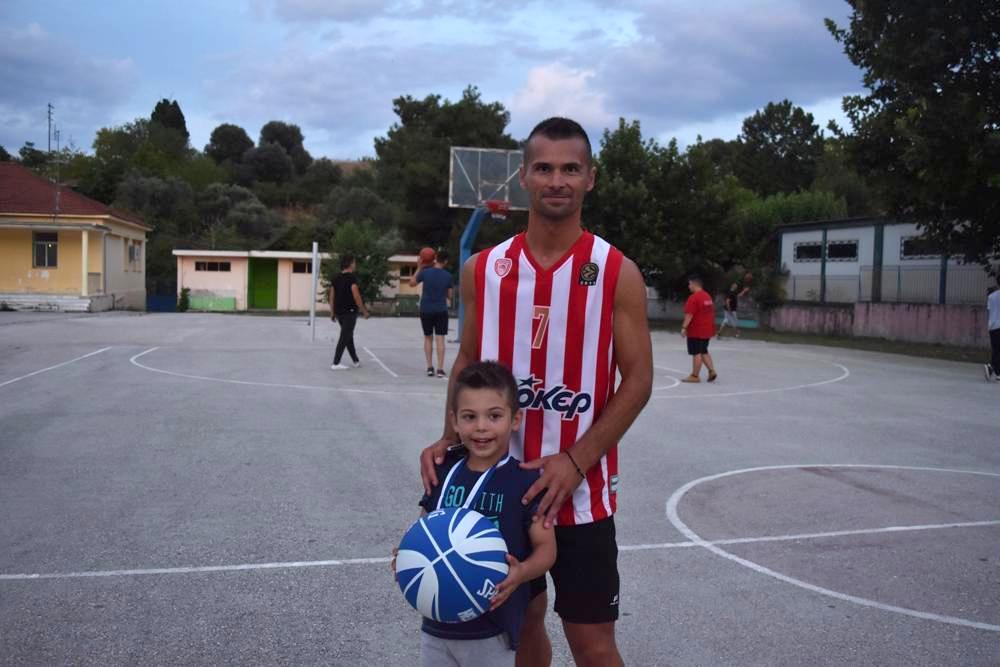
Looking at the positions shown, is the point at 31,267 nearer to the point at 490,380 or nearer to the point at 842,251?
the point at 842,251

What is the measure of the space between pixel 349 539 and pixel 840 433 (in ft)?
22.3

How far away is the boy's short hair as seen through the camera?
281 centimetres

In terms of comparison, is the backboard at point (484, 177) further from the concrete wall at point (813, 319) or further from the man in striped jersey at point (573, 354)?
the man in striped jersey at point (573, 354)

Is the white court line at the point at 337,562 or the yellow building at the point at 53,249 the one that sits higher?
the yellow building at the point at 53,249

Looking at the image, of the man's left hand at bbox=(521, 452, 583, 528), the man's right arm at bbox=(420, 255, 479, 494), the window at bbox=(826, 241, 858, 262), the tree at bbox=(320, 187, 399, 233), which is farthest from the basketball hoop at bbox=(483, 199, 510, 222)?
the tree at bbox=(320, 187, 399, 233)

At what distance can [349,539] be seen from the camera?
5.89 m

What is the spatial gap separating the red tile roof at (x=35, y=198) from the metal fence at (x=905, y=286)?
1253 inches

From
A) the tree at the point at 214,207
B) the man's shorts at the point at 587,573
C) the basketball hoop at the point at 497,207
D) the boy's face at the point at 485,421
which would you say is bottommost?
the man's shorts at the point at 587,573

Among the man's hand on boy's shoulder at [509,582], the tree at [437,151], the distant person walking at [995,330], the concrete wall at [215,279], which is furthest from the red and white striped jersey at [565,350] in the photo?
the concrete wall at [215,279]

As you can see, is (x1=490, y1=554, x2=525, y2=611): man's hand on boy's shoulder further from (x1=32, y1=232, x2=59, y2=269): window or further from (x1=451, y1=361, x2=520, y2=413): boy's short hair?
(x1=32, y1=232, x2=59, y2=269): window

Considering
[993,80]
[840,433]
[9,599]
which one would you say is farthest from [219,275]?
[9,599]

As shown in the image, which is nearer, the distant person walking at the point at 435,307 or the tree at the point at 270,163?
the distant person walking at the point at 435,307

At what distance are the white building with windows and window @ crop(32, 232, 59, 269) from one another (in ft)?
106

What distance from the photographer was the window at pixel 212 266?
1969 inches
